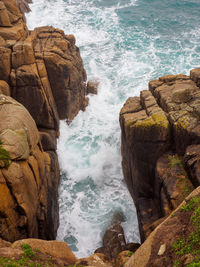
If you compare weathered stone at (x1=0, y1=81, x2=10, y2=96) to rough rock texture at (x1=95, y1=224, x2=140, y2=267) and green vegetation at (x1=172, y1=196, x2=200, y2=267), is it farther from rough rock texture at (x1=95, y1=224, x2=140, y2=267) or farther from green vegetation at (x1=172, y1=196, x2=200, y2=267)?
green vegetation at (x1=172, y1=196, x2=200, y2=267)

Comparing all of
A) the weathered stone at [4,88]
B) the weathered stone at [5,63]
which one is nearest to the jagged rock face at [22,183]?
the weathered stone at [4,88]

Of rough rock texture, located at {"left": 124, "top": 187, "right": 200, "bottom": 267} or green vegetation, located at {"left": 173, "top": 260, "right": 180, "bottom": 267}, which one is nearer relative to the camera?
green vegetation, located at {"left": 173, "top": 260, "right": 180, "bottom": 267}

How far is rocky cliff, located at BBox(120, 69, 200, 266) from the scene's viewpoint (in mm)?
12148

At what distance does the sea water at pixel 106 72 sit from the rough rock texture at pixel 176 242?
250 inches

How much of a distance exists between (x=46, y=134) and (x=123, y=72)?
1647 cm

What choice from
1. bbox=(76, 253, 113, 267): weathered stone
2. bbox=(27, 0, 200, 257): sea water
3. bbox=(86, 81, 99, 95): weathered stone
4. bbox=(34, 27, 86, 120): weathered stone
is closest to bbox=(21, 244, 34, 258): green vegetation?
bbox=(76, 253, 113, 267): weathered stone

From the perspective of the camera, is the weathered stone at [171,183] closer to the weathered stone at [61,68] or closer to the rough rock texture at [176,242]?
the rough rock texture at [176,242]

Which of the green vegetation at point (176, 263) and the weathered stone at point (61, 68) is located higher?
the weathered stone at point (61, 68)

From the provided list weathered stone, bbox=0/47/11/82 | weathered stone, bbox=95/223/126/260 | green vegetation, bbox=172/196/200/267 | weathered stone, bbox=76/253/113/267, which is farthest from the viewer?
weathered stone, bbox=0/47/11/82

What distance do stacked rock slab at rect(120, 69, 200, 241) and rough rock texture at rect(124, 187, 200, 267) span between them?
2.12 m

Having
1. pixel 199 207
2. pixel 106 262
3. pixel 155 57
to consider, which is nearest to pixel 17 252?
pixel 106 262

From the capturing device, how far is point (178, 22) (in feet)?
129

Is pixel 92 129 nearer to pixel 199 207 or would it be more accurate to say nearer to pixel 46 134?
pixel 46 134

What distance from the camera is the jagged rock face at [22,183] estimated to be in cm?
1037
